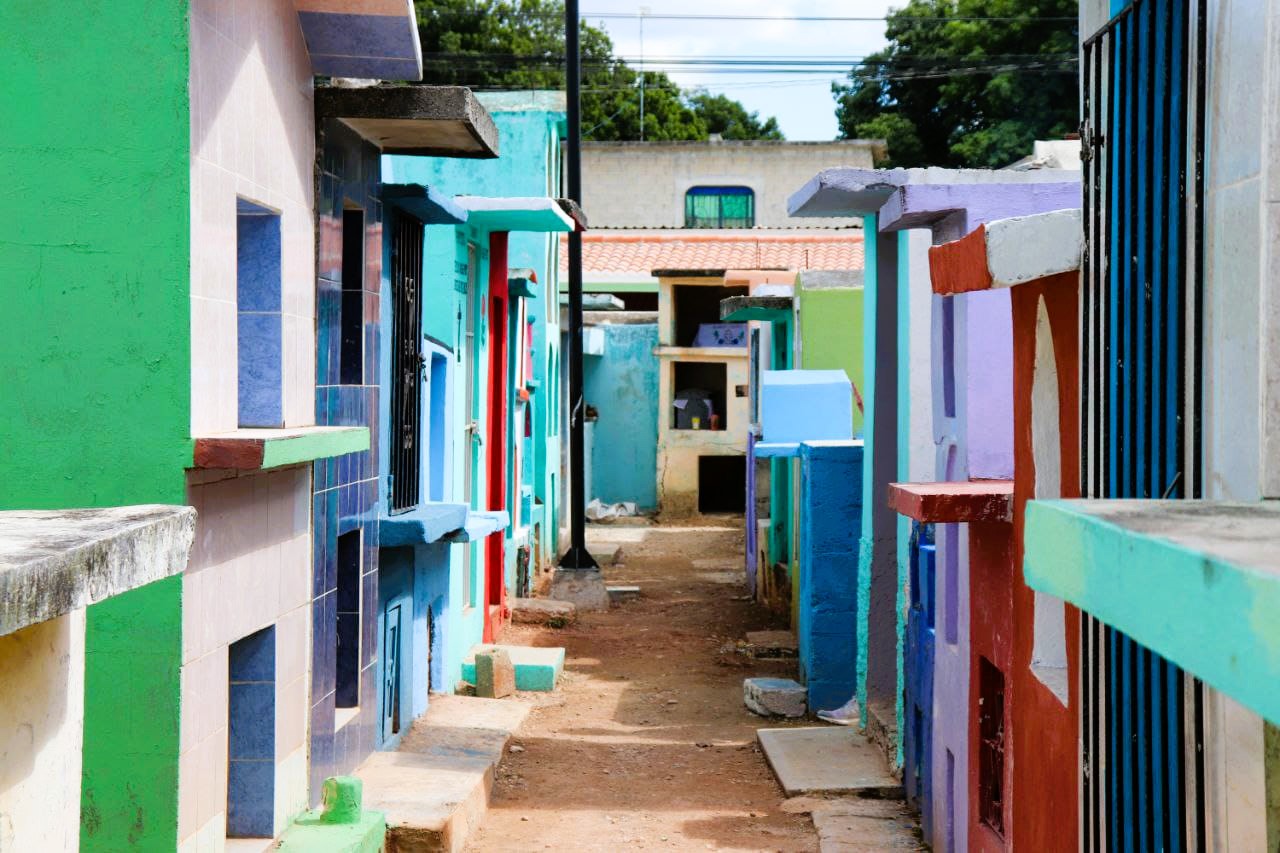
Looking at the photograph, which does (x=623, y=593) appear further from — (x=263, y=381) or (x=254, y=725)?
(x=263, y=381)

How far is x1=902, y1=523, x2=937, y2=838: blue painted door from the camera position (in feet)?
37.3

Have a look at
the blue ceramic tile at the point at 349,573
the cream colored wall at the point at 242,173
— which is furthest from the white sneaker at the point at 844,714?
the cream colored wall at the point at 242,173

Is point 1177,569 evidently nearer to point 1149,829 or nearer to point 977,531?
point 1149,829

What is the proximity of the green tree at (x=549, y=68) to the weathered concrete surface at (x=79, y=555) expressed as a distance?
33708mm

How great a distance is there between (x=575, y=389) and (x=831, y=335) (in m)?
5.64

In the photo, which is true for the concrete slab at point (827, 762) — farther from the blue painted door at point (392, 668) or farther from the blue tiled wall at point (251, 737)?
the blue tiled wall at point (251, 737)

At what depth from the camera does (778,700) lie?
631 inches

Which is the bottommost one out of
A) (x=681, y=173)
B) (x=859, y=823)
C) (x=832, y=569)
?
(x=859, y=823)

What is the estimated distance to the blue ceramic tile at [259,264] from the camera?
9148 mm

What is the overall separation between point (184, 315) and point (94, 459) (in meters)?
0.81

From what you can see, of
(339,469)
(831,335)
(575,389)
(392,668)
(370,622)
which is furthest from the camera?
(575,389)

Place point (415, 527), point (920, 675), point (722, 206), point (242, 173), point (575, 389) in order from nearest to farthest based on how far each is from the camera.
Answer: point (242, 173), point (920, 675), point (415, 527), point (575, 389), point (722, 206)

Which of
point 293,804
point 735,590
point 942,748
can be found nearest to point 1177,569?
point 293,804

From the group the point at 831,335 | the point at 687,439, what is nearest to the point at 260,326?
the point at 831,335
